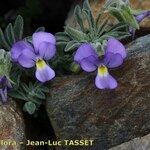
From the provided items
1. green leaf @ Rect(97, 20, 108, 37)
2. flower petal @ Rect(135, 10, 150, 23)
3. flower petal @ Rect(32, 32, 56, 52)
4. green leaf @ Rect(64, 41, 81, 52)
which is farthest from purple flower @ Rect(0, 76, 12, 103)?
flower petal @ Rect(135, 10, 150, 23)

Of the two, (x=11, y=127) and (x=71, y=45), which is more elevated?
(x=71, y=45)

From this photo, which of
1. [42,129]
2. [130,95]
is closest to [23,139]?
[42,129]

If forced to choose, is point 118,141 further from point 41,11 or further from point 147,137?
point 41,11

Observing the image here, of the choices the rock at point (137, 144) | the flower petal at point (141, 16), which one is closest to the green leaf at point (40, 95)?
the rock at point (137, 144)

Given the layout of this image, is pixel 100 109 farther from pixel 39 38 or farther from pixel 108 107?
pixel 39 38

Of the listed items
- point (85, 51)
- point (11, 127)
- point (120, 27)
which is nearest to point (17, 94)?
point (11, 127)

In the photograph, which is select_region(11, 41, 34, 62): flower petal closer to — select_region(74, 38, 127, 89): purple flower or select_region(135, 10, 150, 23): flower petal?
select_region(74, 38, 127, 89): purple flower
